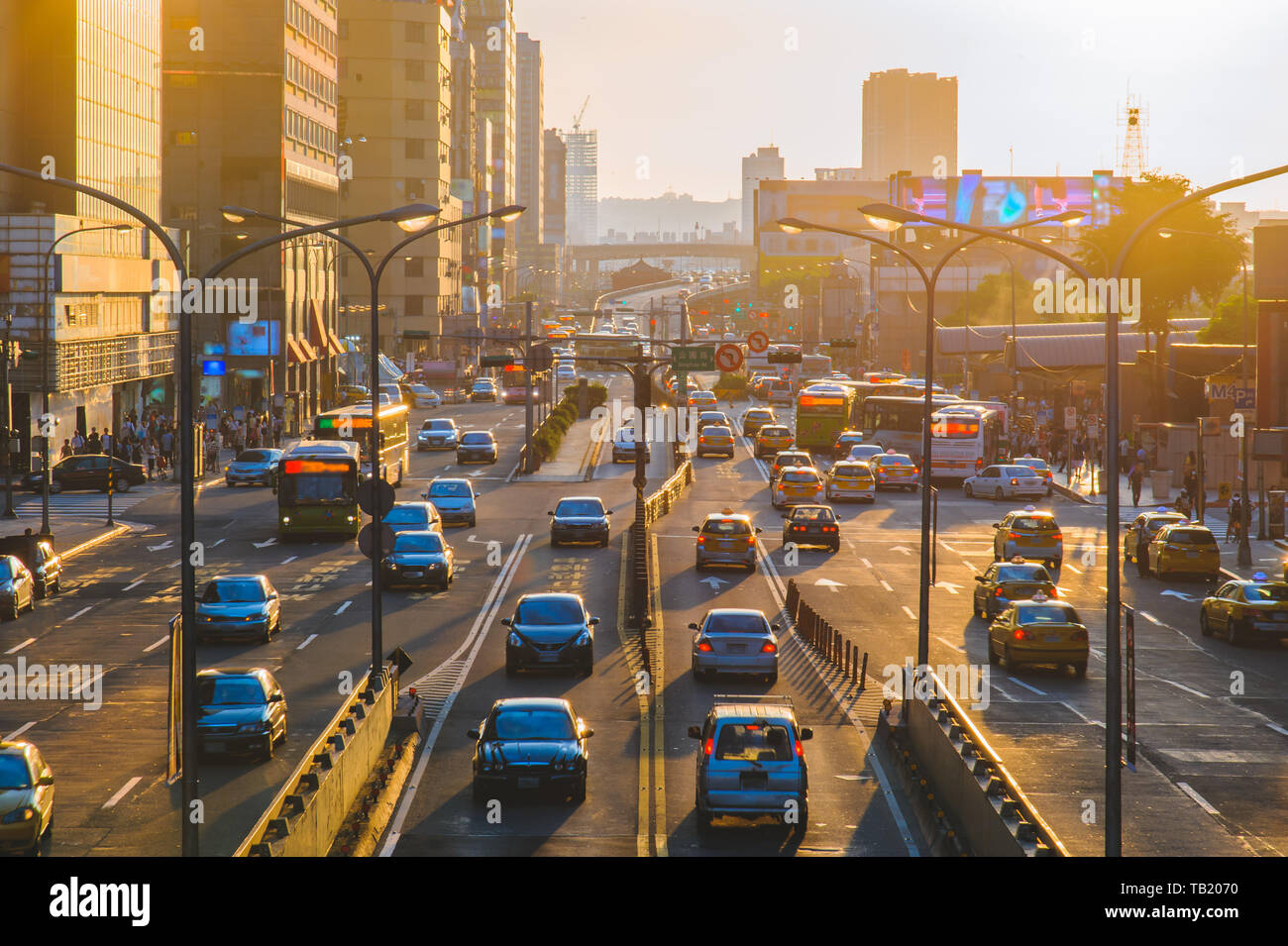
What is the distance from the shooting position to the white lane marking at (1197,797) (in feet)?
76.6

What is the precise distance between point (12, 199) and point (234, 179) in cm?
3324

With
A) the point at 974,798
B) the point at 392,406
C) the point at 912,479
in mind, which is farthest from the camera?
the point at 912,479

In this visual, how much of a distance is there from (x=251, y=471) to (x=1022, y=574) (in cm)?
3855

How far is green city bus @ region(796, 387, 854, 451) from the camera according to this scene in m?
84.5

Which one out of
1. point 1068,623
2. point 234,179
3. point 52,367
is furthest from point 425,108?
point 1068,623

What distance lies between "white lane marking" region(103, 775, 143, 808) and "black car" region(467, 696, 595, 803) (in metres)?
4.73

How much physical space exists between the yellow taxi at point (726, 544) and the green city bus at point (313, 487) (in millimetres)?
11349

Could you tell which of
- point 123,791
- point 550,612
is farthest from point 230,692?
point 550,612

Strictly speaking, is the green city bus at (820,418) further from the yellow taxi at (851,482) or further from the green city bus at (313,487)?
the green city bus at (313,487)

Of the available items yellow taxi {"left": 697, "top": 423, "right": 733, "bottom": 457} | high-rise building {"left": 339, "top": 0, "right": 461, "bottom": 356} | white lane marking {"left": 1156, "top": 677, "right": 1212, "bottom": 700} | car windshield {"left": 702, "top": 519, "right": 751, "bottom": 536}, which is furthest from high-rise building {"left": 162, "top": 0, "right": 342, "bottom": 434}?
white lane marking {"left": 1156, "top": 677, "right": 1212, "bottom": 700}

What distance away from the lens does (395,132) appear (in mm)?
165875

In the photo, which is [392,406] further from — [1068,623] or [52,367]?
[1068,623]

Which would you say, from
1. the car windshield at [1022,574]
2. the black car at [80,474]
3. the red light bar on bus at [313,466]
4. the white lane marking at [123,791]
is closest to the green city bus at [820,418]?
the black car at [80,474]
